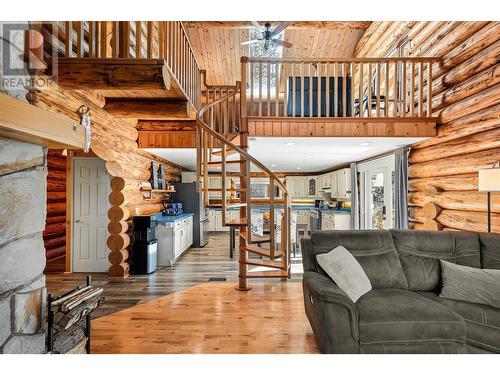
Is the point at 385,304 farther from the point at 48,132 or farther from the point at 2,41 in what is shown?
the point at 2,41

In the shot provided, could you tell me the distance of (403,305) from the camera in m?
2.06

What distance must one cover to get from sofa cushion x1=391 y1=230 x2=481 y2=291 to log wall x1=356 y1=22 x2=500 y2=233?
70cm

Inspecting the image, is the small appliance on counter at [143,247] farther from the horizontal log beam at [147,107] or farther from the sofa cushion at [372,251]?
the sofa cushion at [372,251]

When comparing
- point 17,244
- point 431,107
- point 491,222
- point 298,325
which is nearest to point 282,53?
point 431,107

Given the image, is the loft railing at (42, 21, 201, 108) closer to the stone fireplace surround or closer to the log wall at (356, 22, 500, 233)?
the stone fireplace surround

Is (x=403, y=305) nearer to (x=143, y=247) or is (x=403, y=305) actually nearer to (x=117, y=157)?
(x=143, y=247)

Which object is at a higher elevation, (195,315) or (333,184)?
(333,184)

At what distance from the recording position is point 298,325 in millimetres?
2701

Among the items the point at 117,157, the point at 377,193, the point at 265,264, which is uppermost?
the point at 117,157

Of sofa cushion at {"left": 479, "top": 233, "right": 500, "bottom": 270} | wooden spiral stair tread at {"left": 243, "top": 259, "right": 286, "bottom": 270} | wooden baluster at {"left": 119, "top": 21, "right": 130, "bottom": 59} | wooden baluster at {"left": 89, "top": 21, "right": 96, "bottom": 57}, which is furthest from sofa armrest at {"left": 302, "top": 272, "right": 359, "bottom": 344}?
wooden baluster at {"left": 89, "top": 21, "right": 96, "bottom": 57}

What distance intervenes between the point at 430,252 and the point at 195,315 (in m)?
2.42

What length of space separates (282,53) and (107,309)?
6.18m

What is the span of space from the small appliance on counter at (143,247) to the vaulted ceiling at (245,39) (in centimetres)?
390

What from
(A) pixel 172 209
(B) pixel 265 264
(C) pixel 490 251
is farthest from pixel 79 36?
(A) pixel 172 209
